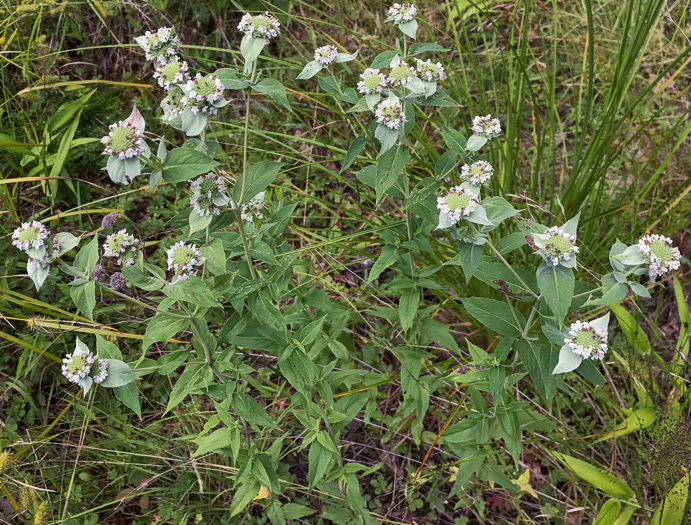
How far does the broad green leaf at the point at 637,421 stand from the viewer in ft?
7.77

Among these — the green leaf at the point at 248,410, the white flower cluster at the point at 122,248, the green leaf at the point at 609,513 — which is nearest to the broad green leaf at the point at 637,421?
the green leaf at the point at 609,513

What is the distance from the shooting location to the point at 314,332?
1885 mm

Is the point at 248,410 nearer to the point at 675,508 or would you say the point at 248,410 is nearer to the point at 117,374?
the point at 117,374

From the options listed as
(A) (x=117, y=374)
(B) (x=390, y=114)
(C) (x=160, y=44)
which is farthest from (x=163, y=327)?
(B) (x=390, y=114)

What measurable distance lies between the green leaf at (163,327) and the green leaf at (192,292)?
19 cm

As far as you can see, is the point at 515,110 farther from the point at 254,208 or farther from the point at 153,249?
the point at 153,249

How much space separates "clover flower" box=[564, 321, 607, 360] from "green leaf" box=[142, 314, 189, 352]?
1264 millimetres

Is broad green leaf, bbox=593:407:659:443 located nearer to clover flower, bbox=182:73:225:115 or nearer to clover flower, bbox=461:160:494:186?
clover flower, bbox=461:160:494:186

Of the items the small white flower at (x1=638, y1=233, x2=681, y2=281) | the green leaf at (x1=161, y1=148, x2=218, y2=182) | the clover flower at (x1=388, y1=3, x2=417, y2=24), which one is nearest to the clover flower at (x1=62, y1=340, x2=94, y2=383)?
the green leaf at (x1=161, y1=148, x2=218, y2=182)

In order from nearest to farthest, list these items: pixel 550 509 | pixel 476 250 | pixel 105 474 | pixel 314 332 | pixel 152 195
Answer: pixel 476 250
pixel 314 332
pixel 550 509
pixel 105 474
pixel 152 195

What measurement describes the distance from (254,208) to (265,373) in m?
1.30

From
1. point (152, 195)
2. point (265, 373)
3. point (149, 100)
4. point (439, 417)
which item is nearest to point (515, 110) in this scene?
point (439, 417)

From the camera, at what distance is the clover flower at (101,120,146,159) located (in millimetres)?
1395

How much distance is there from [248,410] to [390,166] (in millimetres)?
1042
